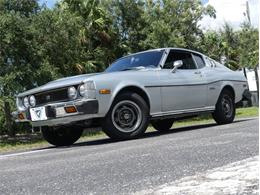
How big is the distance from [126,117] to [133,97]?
12.7 inches

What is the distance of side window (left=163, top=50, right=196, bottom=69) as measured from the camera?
850 cm

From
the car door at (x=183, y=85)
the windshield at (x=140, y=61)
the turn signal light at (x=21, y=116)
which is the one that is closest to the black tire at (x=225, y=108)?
the car door at (x=183, y=85)

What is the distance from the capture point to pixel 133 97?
7.43 metres

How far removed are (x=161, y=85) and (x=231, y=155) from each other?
3.55 m

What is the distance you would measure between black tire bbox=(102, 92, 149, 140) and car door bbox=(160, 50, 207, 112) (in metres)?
0.61

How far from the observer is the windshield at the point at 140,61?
27.3 ft

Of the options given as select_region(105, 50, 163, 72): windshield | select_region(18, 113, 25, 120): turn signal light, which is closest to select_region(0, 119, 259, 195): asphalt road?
select_region(18, 113, 25, 120): turn signal light

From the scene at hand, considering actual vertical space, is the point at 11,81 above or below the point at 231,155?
above

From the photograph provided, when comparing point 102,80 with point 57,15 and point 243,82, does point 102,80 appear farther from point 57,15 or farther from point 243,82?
point 57,15

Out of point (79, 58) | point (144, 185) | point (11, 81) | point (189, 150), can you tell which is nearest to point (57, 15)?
point (79, 58)

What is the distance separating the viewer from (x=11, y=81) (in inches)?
729

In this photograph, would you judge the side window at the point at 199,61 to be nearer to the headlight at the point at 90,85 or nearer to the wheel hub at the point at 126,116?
the wheel hub at the point at 126,116

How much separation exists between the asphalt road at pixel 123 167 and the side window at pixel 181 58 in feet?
9.05

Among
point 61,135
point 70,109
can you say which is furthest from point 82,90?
point 61,135
